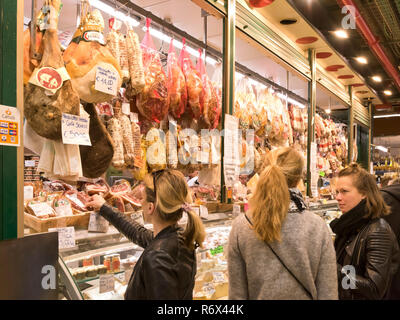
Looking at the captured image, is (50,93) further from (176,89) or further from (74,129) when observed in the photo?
(176,89)

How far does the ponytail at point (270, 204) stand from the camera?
1.77 metres

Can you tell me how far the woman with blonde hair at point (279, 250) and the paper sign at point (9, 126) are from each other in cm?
109

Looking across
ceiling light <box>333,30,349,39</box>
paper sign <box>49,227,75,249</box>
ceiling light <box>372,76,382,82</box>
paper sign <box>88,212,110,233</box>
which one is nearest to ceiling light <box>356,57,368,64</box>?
ceiling light <box>333,30,349,39</box>

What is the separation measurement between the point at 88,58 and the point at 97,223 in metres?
0.91

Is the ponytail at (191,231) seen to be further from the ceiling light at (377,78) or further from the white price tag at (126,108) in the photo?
the ceiling light at (377,78)

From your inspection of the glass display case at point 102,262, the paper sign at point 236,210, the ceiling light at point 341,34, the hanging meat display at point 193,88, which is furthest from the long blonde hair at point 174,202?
the ceiling light at point 341,34

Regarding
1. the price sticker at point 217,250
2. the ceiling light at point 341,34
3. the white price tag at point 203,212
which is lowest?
the price sticker at point 217,250

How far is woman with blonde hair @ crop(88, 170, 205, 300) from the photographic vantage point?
1.76 metres

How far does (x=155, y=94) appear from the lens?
2.49 m

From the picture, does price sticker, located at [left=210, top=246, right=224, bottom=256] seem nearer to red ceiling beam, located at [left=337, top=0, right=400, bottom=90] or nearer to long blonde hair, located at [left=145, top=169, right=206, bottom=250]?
long blonde hair, located at [left=145, top=169, right=206, bottom=250]

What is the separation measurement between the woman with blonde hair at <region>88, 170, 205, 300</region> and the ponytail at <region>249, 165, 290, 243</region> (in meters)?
0.32

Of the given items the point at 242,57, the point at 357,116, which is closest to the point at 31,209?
the point at 242,57

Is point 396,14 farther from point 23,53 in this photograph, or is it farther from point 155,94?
point 23,53

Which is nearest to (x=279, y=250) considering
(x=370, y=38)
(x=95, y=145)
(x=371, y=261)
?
(x=371, y=261)
